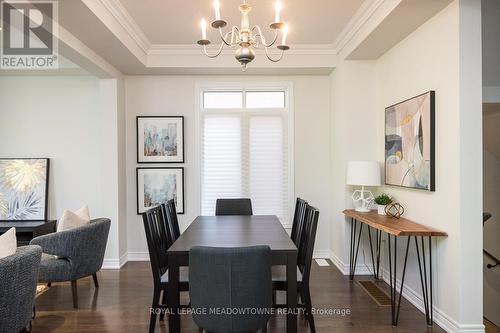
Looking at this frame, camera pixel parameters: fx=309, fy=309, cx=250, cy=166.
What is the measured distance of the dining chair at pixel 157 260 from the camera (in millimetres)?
2389

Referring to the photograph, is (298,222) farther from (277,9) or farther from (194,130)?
(194,130)

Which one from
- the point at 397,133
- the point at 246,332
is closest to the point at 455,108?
the point at 397,133

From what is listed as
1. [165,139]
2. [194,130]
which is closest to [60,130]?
[165,139]

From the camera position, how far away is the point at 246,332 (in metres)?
1.85

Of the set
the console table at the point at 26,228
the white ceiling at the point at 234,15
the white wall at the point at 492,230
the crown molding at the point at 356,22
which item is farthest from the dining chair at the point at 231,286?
the white wall at the point at 492,230

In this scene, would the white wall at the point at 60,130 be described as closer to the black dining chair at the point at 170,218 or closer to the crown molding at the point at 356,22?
the black dining chair at the point at 170,218

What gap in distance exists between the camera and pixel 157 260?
2459mm

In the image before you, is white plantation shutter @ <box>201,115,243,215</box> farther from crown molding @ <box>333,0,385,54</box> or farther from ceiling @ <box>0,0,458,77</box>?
crown molding @ <box>333,0,385,54</box>

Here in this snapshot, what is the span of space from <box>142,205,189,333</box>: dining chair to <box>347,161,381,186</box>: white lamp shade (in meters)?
2.17

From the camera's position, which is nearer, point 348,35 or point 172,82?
point 348,35

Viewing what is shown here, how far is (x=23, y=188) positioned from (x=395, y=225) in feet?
15.8

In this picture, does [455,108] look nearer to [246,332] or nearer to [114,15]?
[246,332]

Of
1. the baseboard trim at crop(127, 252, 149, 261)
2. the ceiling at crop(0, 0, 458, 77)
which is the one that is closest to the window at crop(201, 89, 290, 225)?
the ceiling at crop(0, 0, 458, 77)

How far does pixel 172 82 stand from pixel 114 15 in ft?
5.13
